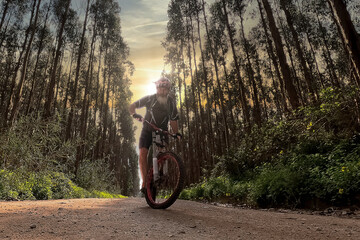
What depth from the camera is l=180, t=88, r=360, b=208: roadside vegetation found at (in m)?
4.11

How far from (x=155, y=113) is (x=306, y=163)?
4.14 m

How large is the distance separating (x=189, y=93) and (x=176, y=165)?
2710 centimetres

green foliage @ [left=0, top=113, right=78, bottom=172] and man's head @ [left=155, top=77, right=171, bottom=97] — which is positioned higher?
man's head @ [left=155, top=77, right=171, bottom=97]

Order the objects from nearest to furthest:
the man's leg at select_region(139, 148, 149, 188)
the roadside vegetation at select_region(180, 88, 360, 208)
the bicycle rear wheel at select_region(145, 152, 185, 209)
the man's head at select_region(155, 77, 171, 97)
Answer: the bicycle rear wheel at select_region(145, 152, 185, 209) → the man's leg at select_region(139, 148, 149, 188) → the man's head at select_region(155, 77, 171, 97) → the roadside vegetation at select_region(180, 88, 360, 208)

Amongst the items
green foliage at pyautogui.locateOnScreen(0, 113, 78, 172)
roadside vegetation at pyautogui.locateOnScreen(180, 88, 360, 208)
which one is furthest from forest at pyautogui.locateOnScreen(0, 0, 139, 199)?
roadside vegetation at pyautogui.locateOnScreen(180, 88, 360, 208)

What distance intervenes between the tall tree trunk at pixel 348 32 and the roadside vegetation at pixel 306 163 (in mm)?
893

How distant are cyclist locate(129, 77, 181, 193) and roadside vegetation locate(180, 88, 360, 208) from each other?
119 inches

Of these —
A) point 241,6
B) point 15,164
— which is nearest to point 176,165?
point 15,164

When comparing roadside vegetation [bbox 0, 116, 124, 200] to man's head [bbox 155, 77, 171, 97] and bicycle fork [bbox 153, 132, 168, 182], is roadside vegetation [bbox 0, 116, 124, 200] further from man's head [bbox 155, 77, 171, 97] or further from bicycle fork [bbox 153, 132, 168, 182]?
man's head [bbox 155, 77, 171, 97]

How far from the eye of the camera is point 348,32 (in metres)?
4.91

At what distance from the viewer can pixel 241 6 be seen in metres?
20.8

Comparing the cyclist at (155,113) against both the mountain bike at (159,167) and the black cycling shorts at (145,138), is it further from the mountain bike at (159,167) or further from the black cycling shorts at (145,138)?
the mountain bike at (159,167)

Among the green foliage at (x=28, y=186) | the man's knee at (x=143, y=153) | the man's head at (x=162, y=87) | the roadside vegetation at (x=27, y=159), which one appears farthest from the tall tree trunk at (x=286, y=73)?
the green foliage at (x=28, y=186)

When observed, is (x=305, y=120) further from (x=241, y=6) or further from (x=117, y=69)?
(x=117, y=69)
